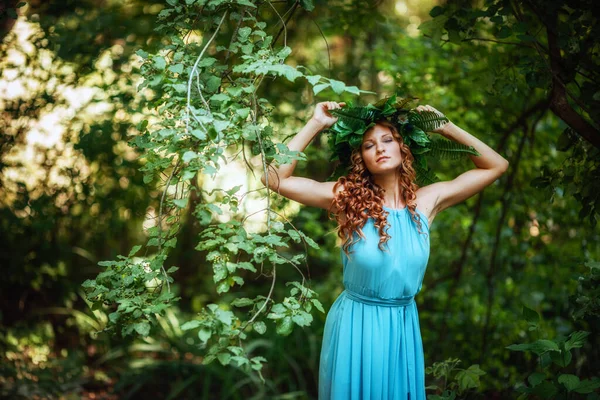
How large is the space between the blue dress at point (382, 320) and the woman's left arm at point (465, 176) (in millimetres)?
158

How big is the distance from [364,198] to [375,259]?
25 cm

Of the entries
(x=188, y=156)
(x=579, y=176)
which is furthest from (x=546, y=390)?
(x=188, y=156)

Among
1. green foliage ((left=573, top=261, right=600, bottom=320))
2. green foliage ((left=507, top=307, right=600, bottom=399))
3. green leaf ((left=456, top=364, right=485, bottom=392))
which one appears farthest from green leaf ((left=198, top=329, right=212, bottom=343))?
green foliage ((left=573, top=261, right=600, bottom=320))

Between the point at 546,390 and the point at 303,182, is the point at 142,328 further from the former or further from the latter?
the point at 546,390

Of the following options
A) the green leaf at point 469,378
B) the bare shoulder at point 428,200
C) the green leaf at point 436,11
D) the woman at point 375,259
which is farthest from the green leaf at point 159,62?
the green leaf at point 469,378

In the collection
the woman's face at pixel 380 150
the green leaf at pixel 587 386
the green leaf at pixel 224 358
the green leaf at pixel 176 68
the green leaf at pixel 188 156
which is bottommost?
the green leaf at pixel 587 386

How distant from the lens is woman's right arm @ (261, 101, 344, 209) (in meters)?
2.31

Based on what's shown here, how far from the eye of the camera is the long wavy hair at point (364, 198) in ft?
7.23

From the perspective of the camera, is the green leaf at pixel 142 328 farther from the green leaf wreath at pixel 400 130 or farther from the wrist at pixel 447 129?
the wrist at pixel 447 129

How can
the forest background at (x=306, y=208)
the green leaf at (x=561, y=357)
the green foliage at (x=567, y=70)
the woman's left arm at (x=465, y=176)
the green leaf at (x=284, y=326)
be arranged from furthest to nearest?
the forest background at (x=306, y=208), the green foliage at (x=567, y=70), the woman's left arm at (x=465, y=176), the green leaf at (x=561, y=357), the green leaf at (x=284, y=326)

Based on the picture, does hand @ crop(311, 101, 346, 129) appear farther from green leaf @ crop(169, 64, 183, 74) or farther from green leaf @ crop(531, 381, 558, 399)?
green leaf @ crop(531, 381, 558, 399)

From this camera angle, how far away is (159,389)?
4.27m

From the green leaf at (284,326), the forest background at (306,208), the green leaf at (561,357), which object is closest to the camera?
the green leaf at (284,326)

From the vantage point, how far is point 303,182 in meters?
2.32
